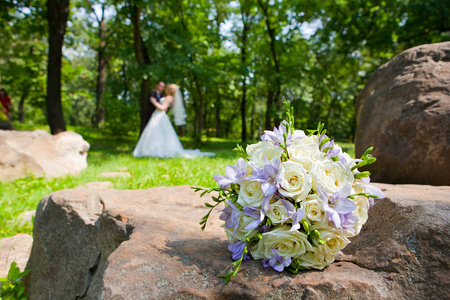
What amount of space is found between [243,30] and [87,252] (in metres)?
18.1

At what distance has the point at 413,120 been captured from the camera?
3645 mm

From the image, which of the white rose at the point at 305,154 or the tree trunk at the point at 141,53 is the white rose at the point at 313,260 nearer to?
the white rose at the point at 305,154

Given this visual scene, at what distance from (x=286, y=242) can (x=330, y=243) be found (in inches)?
9.3

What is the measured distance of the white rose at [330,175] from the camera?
143cm

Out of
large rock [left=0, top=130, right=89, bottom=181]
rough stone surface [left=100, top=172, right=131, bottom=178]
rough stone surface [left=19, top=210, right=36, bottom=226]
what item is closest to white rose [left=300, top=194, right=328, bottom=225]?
rough stone surface [left=19, top=210, right=36, bottom=226]

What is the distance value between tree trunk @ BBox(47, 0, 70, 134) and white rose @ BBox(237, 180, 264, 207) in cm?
936

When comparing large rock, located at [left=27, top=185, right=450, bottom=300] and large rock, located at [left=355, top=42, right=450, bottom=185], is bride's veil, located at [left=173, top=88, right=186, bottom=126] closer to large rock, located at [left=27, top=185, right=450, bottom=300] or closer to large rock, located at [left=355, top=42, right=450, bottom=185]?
large rock, located at [left=355, top=42, right=450, bottom=185]

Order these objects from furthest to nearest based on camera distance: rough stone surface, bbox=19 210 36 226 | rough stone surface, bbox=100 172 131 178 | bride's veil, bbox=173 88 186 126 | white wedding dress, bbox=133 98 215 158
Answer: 1. bride's veil, bbox=173 88 186 126
2. white wedding dress, bbox=133 98 215 158
3. rough stone surface, bbox=100 172 131 178
4. rough stone surface, bbox=19 210 36 226

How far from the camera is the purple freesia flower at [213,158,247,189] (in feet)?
5.16

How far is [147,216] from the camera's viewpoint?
2.22 m

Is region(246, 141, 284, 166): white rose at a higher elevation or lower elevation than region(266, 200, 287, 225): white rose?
higher

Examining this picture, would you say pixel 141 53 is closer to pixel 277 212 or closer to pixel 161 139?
pixel 161 139

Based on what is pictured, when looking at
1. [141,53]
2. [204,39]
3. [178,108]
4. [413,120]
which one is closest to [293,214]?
[413,120]

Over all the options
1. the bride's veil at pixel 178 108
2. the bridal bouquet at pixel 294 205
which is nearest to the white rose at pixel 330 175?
the bridal bouquet at pixel 294 205
